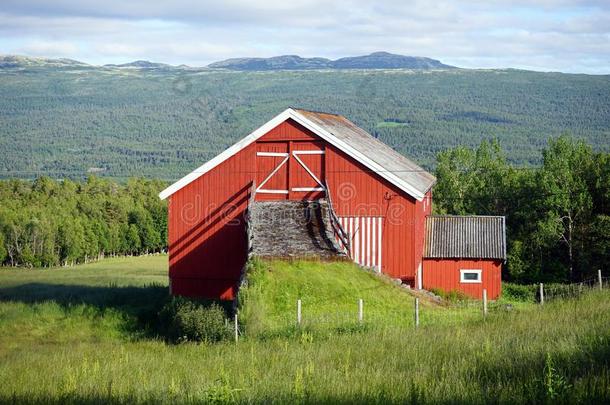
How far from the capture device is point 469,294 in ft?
119

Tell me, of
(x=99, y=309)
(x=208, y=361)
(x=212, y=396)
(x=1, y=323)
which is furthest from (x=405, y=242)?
(x=212, y=396)

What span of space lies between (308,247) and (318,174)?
574 centimetres

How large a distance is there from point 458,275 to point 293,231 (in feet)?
33.0

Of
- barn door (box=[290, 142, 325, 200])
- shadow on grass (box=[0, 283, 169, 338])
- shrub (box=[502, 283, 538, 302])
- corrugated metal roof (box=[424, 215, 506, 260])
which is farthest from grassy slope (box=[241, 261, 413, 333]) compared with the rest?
shrub (box=[502, 283, 538, 302])

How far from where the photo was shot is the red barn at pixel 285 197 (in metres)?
32.5

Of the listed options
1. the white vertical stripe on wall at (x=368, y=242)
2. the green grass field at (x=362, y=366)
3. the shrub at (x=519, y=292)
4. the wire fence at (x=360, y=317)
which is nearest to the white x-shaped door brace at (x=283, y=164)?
the white vertical stripe on wall at (x=368, y=242)

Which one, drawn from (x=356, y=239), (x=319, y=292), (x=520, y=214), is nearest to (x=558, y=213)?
(x=520, y=214)

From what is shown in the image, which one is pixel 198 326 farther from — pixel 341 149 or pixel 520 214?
pixel 520 214

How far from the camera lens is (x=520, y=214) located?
51.8 m

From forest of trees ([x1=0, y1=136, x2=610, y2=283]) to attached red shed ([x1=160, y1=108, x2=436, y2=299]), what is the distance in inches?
690

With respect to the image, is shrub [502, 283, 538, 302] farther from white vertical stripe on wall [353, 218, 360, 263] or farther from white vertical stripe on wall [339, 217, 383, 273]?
white vertical stripe on wall [353, 218, 360, 263]

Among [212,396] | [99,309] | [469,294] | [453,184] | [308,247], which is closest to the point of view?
[212,396]

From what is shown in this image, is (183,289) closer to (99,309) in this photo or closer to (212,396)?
(99,309)

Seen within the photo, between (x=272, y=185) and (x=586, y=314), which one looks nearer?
(x=586, y=314)
